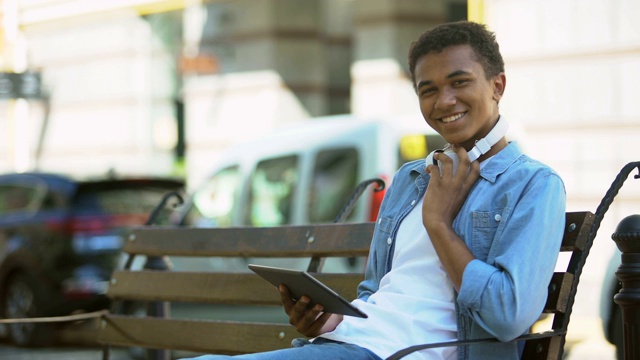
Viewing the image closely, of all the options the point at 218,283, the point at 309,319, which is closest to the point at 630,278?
the point at 309,319

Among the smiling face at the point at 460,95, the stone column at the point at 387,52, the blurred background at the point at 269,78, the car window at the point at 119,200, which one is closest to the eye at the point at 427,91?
the smiling face at the point at 460,95

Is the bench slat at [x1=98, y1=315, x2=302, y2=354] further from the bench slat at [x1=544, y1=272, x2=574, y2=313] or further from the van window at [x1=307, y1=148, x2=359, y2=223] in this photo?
the van window at [x1=307, y1=148, x2=359, y2=223]

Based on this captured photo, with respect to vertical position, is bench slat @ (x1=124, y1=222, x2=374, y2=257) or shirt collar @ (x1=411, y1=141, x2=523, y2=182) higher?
shirt collar @ (x1=411, y1=141, x2=523, y2=182)

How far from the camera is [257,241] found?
15.6ft

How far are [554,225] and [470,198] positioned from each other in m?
0.25

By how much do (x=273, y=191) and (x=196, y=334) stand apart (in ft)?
18.7

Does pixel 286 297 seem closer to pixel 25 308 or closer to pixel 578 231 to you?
pixel 578 231

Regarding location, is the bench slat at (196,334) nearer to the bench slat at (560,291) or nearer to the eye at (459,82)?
the bench slat at (560,291)

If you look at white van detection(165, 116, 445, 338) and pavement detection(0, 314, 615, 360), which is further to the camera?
white van detection(165, 116, 445, 338)

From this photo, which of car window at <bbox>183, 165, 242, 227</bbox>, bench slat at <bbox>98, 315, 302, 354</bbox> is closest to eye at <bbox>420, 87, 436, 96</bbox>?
bench slat at <bbox>98, 315, 302, 354</bbox>

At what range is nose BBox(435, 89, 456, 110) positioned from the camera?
10.9 feet

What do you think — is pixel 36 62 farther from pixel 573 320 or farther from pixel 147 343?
pixel 147 343

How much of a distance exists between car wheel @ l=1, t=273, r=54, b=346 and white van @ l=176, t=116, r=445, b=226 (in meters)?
1.59

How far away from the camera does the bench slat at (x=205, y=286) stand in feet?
14.4
